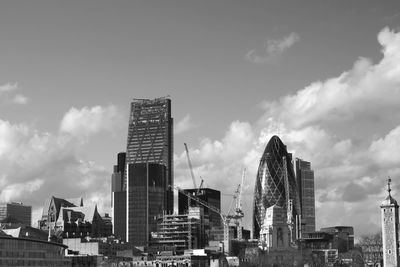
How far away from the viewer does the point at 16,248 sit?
598 ft

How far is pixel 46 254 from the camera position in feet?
634

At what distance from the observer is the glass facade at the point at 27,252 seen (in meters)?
179

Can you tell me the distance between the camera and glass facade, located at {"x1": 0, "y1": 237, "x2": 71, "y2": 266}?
587ft

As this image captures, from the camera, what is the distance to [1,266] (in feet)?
577

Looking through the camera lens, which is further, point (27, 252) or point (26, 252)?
point (27, 252)

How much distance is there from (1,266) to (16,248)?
7.48 meters

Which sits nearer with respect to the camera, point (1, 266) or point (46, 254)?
point (1, 266)

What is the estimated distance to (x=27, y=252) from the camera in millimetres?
185500

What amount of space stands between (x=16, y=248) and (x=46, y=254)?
40.1 feet
